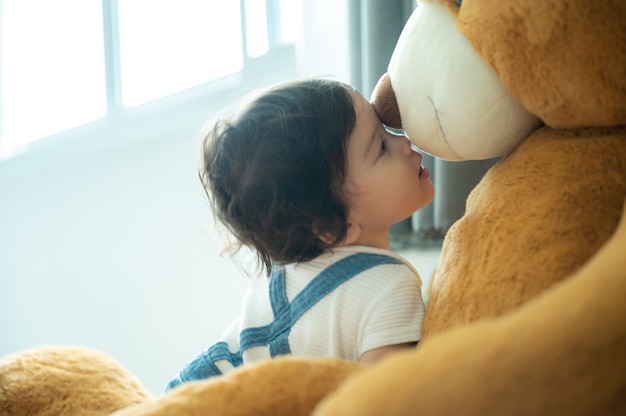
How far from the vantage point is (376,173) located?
96 centimetres

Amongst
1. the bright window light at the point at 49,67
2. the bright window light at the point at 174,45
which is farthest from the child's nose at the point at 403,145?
the bright window light at the point at 49,67

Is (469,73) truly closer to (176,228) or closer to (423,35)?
(423,35)

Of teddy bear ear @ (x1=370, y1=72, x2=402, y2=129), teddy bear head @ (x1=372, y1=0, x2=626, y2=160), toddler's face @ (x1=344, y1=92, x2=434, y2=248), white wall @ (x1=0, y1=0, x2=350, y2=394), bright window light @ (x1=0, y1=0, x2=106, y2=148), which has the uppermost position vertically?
teddy bear head @ (x1=372, y1=0, x2=626, y2=160)

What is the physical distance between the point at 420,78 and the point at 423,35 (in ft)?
0.15

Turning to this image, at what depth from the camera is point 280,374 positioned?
528mm

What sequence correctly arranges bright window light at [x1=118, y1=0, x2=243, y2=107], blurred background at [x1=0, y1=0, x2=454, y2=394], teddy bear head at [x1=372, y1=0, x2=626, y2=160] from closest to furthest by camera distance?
teddy bear head at [x1=372, y1=0, x2=626, y2=160], blurred background at [x1=0, y1=0, x2=454, y2=394], bright window light at [x1=118, y1=0, x2=243, y2=107]

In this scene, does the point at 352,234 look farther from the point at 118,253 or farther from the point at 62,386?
the point at 118,253

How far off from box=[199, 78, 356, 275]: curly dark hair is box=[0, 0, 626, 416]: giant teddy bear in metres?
0.09

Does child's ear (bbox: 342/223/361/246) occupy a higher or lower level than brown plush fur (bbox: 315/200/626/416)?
lower

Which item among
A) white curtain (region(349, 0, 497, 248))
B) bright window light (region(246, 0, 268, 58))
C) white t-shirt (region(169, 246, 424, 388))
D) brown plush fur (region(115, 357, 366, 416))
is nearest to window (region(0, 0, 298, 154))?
bright window light (region(246, 0, 268, 58))

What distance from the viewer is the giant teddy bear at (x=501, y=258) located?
0.38 metres

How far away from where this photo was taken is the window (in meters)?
2.31

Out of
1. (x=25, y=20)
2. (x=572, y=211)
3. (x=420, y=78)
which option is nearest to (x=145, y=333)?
(x=25, y=20)

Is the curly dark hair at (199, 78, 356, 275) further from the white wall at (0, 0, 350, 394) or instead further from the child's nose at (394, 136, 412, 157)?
the white wall at (0, 0, 350, 394)
